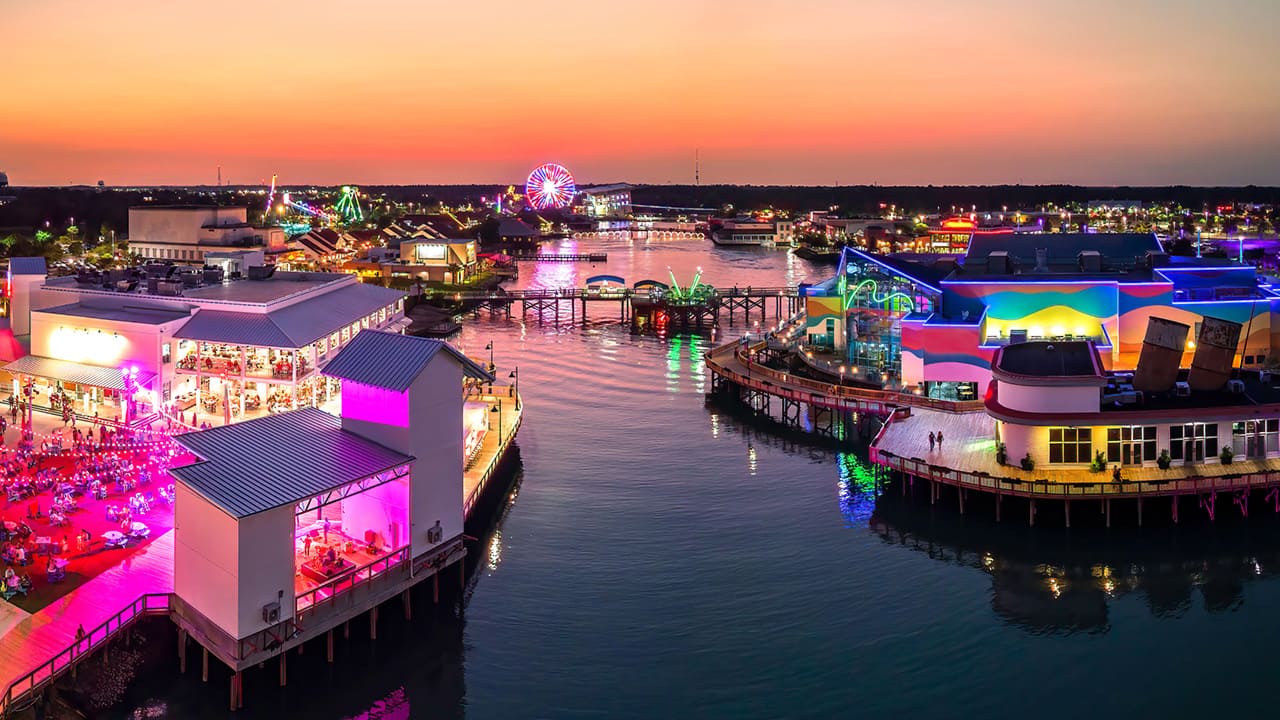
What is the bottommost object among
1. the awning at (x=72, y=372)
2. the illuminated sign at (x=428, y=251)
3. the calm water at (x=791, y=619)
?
the calm water at (x=791, y=619)

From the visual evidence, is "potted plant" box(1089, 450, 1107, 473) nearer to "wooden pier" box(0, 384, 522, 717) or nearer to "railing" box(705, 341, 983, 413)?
"railing" box(705, 341, 983, 413)

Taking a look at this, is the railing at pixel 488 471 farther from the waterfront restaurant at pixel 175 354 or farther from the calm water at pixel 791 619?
the waterfront restaurant at pixel 175 354

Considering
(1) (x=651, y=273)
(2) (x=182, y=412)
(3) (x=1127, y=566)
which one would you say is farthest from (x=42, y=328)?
(1) (x=651, y=273)

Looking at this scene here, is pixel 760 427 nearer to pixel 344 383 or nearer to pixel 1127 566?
pixel 1127 566

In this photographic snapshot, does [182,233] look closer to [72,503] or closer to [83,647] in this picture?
[72,503]

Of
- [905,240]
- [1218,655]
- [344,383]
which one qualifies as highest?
[905,240]

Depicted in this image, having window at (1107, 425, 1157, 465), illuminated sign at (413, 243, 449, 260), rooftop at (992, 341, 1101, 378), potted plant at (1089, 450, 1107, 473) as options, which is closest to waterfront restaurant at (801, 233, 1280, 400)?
rooftop at (992, 341, 1101, 378)

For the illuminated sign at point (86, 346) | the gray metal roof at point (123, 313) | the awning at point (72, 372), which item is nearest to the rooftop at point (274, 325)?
the gray metal roof at point (123, 313)
